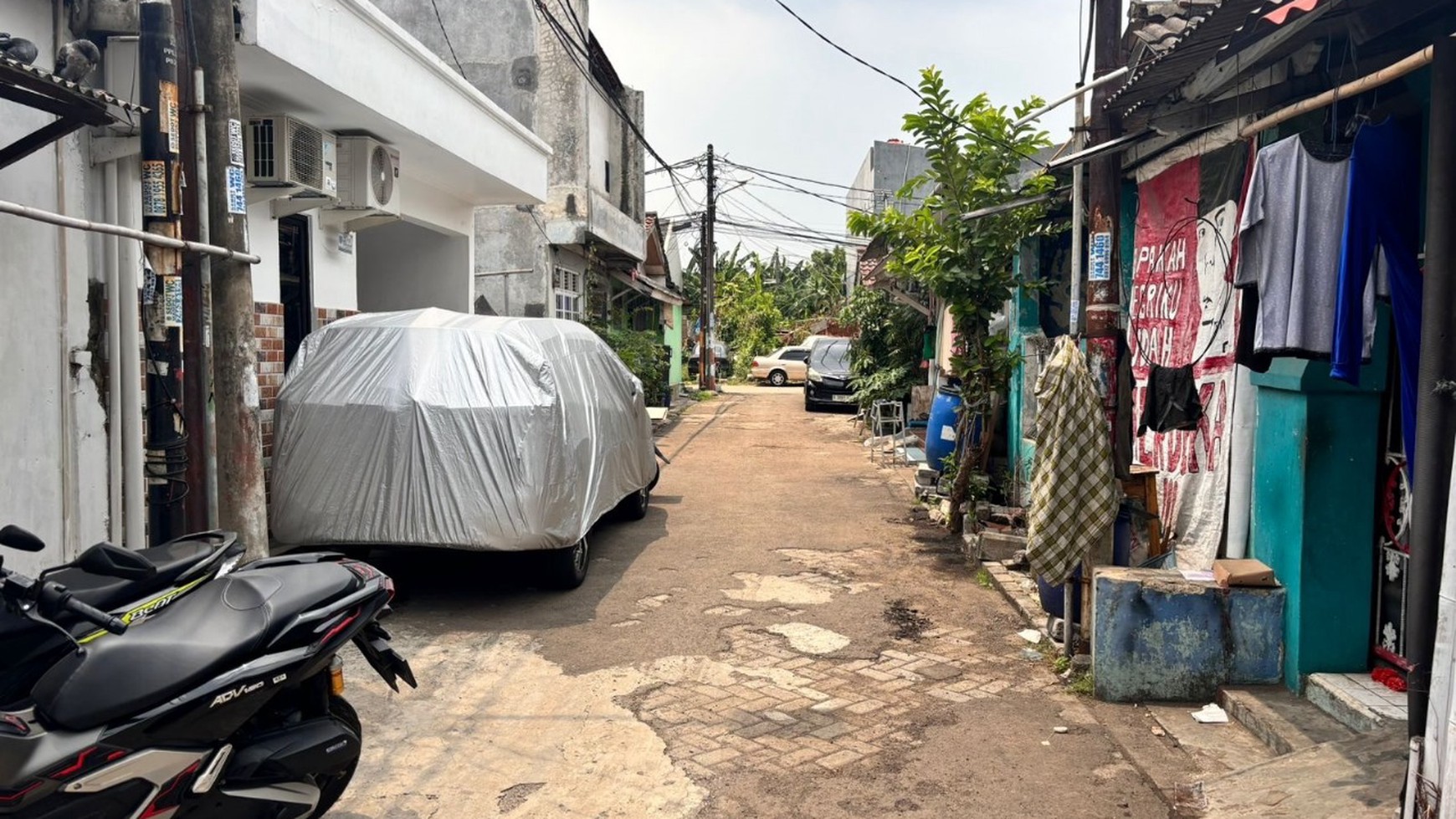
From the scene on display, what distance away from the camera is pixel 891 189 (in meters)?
32.9

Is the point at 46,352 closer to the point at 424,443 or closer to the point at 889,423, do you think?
the point at 424,443

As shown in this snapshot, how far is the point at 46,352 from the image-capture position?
16.6 feet

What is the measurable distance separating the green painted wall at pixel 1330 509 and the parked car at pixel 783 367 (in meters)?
29.4

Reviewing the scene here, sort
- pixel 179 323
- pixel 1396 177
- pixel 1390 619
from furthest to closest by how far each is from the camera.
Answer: pixel 1390 619 → pixel 179 323 → pixel 1396 177

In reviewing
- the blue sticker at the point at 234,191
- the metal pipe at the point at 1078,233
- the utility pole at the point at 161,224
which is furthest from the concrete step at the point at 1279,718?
the blue sticker at the point at 234,191

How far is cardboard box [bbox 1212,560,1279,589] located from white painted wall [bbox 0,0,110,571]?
5695 mm

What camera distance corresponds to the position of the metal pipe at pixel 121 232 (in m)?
3.46

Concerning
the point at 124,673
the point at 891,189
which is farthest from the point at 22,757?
the point at 891,189

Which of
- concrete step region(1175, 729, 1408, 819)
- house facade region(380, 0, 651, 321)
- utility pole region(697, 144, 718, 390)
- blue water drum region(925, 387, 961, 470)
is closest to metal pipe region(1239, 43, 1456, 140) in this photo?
concrete step region(1175, 729, 1408, 819)

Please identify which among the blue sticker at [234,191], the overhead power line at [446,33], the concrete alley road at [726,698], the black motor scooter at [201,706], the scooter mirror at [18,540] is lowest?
the concrete alley road at [726,698]

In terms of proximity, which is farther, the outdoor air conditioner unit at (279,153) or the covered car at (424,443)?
the outdoor air conditioner unit at (279,153)

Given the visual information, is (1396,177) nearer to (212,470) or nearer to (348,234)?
(212,470)

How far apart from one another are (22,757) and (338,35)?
5457mm

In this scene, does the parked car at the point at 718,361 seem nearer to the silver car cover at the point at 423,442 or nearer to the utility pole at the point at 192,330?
the silver car cover at the point at 423,442
